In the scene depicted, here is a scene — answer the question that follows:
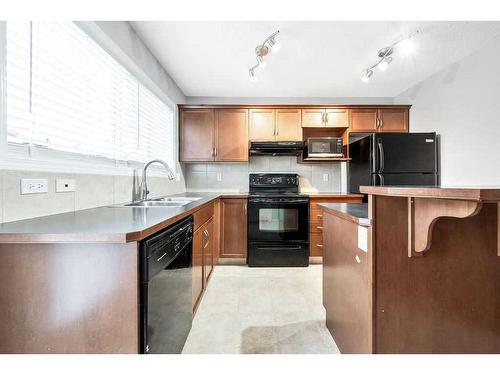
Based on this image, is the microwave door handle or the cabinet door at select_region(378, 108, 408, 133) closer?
the microwave door handle

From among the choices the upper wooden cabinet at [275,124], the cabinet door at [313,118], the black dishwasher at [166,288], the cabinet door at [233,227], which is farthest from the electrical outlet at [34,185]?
the cabinet door at [313,118]

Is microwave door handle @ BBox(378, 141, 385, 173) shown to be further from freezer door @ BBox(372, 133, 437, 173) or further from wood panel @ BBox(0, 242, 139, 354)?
wood panel @ BBox(0, 242, 139, 354)

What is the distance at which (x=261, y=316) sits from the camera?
1.95 m

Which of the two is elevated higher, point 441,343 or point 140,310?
point 140,310

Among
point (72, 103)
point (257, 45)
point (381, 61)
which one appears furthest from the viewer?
point (381, 61)

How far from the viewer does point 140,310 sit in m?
0.90

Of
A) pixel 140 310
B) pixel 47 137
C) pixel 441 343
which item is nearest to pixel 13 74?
pixel 47 137

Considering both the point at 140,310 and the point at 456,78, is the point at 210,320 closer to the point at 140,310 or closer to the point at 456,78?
the point at 140,310

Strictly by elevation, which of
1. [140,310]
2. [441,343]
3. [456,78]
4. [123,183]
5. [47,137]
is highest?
[456,78]

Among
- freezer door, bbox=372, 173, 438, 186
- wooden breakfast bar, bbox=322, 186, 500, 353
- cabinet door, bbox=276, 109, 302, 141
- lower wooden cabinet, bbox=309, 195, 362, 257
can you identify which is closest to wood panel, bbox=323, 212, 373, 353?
wooden breakfast bar, bbox=322, 186, 500, 353

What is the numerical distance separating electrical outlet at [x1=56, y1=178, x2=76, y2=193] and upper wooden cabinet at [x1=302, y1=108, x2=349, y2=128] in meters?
2.78

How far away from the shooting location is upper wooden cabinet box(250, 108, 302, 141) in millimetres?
3365

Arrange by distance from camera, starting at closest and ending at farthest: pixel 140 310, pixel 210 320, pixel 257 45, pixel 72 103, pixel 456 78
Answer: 1. pixel 140 310
2. pixel 72 103
3. pixel 210 320
4. pixel 257 45
5. pixel 456 78
